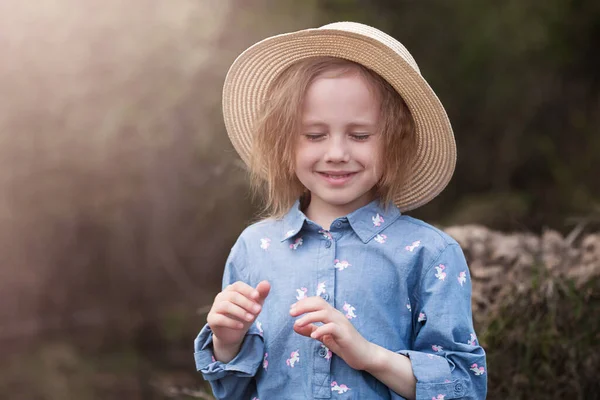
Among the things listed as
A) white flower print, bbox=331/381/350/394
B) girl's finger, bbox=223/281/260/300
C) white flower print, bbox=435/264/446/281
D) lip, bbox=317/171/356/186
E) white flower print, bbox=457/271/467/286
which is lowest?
white flower print, bbox=331/381/350/394

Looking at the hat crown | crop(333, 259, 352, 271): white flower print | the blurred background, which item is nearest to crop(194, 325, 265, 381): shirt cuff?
crop(333, 259, 352, 271): white flower print

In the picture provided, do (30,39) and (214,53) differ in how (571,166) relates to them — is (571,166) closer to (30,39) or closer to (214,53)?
(214,53)

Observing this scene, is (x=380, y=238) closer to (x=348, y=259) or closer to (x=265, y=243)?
(x=348, y=259)

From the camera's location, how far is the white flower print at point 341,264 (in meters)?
1.79

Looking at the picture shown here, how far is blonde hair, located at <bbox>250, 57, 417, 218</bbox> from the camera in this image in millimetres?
1831

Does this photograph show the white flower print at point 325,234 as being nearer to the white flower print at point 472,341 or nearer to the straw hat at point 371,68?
the straw hat at point 371,68

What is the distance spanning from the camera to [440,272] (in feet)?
5.78

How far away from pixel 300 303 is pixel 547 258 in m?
1.63

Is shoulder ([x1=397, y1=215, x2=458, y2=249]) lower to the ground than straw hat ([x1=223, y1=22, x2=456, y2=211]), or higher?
lower

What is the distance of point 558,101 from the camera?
566 cm

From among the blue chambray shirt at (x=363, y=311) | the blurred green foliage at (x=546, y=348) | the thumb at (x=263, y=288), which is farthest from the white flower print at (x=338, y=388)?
the blurred green foliage at (x=546, y=348)

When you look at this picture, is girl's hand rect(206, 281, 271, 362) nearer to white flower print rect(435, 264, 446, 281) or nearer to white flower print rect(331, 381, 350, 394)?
white flower print rect(331, 381, 350, 394)

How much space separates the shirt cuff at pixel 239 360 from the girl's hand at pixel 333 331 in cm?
21

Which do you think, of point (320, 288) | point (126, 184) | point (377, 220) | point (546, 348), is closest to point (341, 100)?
point (377, 220)
